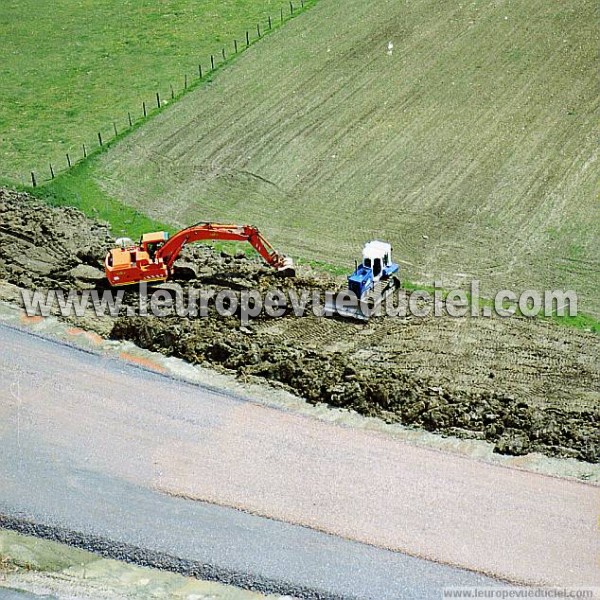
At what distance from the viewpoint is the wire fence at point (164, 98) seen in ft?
117

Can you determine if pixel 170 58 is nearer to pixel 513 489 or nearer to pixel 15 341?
pixel 15 341

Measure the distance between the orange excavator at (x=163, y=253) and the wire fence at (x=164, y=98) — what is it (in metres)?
8.56

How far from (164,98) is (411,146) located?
34.6 feet

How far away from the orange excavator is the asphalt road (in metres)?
4.17

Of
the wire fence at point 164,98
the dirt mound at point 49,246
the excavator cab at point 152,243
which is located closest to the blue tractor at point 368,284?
the excavator cab at point 152,243

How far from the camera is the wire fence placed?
Result: 117 ft

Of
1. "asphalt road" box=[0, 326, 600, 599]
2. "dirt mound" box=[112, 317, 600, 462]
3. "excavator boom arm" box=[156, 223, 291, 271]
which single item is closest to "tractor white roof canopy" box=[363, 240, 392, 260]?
"excavator boom arm" box=[156, 223, 291, 271]

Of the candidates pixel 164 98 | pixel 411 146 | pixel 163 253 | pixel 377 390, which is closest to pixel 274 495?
pixel 377 390

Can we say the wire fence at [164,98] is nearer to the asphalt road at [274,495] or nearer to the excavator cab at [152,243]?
the excavator cab at [152,243]

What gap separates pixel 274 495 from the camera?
68.0 ft

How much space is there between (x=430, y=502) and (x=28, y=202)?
1873 centimetres

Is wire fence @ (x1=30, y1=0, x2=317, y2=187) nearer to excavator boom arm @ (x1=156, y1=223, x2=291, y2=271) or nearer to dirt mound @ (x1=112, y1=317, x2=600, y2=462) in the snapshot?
excavator boom arm @ (x1=156, y1=223, x2=291, y2=271)

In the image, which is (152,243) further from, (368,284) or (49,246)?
(368,284)

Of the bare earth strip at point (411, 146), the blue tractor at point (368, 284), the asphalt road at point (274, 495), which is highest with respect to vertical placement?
the bare earth strip at point (411, 146)
